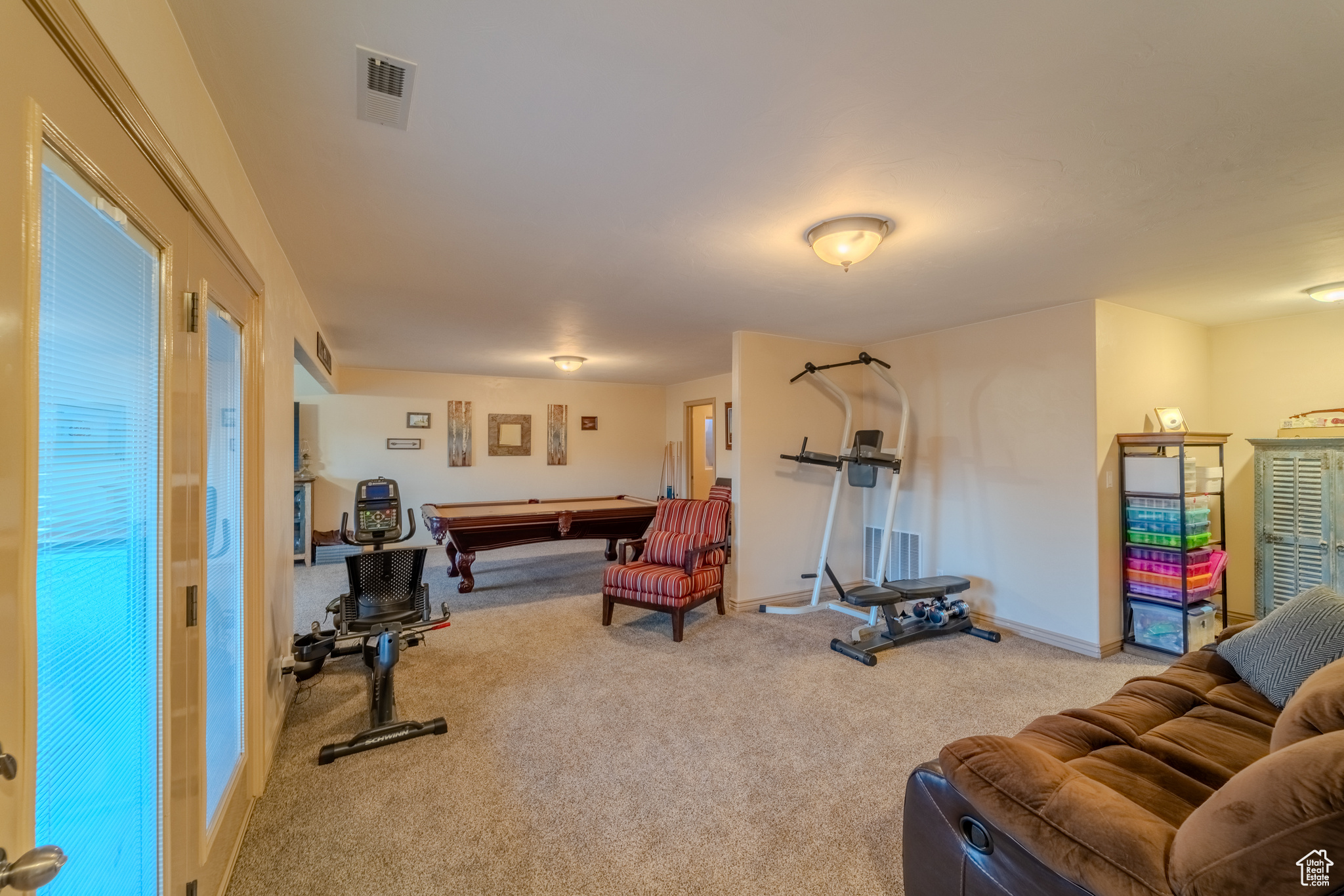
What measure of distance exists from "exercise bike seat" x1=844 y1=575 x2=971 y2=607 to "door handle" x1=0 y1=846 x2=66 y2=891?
11.9ft

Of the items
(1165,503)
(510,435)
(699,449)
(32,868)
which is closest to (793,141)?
(32,868)

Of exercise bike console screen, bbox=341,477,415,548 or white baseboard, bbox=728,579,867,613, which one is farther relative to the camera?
white baseboard, bbox=728,579,867,613

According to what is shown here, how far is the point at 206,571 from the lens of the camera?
150 centimetres

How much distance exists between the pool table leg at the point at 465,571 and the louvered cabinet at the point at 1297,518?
637cm

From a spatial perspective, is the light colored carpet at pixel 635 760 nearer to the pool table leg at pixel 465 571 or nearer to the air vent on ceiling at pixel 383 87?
the pool table leg at pixel 465 571

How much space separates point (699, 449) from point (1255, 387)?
610cm

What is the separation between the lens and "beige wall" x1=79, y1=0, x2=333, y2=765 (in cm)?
110

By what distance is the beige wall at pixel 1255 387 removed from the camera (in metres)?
3.74

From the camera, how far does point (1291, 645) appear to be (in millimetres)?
1838

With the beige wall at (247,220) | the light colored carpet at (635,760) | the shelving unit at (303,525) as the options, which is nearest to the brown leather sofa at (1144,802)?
the light colored carpet at (635,760)

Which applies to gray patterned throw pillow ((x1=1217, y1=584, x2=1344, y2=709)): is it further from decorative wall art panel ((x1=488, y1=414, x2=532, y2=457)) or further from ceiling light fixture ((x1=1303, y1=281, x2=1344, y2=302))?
decorative wall art panel ((x1=488, y1=414, x2=532, y2=457))

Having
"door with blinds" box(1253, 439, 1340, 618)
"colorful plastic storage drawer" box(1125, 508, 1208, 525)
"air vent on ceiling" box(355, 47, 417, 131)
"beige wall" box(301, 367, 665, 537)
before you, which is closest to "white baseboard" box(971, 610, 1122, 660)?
"colorful plastic storage drawer" box(1125, 508, 1208, 525)

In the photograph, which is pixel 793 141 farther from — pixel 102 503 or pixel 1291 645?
pixel 1291 645

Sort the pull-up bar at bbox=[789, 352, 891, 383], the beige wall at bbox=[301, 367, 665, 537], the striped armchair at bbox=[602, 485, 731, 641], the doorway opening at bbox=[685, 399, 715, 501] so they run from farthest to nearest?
the doorway opening at bbox=[685, 399, 715, 501] → the beige wall at bbox=[301, 367, 665, 537] → the pull-up bar at bbox=[789, 352, 891, 383] → the striped armchair at bbox=[602, 485, 731, 641]
